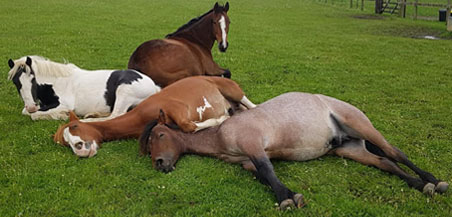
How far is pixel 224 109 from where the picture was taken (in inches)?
261

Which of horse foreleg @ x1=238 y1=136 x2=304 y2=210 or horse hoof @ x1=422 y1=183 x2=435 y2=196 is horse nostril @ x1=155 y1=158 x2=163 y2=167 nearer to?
horse foreleg @ x1=238 y1=136 x2=304 y2=210

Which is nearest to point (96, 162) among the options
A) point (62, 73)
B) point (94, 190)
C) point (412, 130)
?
point (94, 190)

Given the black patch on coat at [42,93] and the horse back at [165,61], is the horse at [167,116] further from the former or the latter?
the horse back at [165,61]

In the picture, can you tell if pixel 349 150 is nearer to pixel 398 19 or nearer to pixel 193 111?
pixel 193 111

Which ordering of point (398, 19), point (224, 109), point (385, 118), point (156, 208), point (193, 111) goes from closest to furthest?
point (156, 208) < point (193, 111) < point (224, 109) < point (385, 118) < point (398, 19)

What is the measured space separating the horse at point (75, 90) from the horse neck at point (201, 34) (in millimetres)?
2249

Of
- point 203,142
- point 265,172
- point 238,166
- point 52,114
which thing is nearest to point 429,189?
point 265,172

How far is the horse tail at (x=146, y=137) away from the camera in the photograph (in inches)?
217

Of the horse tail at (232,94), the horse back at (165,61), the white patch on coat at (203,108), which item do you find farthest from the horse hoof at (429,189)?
the horse back at (165,61)

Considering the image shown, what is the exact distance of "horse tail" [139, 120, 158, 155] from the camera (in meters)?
5.51

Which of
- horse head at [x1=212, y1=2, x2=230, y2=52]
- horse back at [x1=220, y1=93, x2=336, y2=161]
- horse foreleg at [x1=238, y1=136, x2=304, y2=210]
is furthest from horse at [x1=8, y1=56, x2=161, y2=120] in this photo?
horse foreleg at [x1=238, y1=136, x2=304, y2=210]

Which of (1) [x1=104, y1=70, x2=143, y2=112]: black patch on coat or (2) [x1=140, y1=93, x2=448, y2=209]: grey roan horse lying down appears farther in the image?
(1) [x1=104, y1=70, x2=143, y2=112]: black patch on coat

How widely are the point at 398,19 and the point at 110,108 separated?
2331 centimetres

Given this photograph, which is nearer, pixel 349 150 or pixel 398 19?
pixel 349 150
